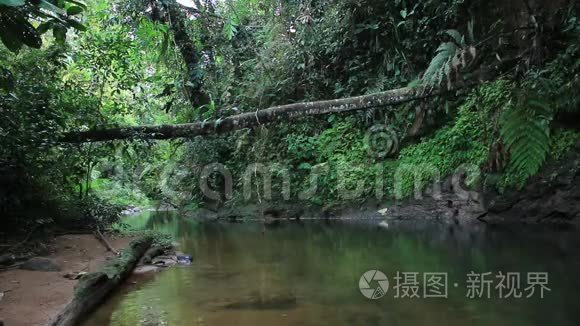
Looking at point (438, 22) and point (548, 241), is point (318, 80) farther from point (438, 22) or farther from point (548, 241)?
point (548, 241)

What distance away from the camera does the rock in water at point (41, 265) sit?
472 centimetres

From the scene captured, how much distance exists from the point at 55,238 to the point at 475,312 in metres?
5.30

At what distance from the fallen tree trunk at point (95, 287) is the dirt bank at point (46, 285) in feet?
0.32

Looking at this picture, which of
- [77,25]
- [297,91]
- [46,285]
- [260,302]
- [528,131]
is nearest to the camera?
[77,25]

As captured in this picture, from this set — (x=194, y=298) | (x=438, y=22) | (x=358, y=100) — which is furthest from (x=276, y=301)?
(x=438, y=22)

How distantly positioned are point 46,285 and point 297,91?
27.4 ft

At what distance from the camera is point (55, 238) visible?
6.20 metres

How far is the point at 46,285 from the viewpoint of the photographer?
416cm

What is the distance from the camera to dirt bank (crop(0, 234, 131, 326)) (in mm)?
3350
